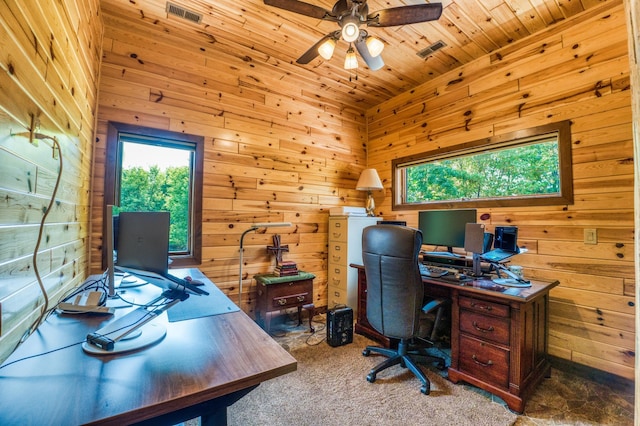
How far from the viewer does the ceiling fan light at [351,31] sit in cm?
190

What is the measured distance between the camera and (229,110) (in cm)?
305

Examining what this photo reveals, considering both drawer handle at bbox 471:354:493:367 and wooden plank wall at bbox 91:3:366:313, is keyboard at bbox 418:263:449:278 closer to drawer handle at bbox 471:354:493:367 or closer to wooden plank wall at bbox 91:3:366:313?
drawer handle at bbox 471:354:493:367

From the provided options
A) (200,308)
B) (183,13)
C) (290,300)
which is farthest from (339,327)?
(183,13)

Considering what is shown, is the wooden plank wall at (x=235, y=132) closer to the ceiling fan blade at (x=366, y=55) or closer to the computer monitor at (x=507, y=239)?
the ceiling fan blade at (x=366, y=55)

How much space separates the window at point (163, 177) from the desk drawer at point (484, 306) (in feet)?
7.89

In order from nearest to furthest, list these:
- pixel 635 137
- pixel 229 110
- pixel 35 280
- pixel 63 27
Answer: pixel 635 137 < pixel 35 280 < pixel 63 27 < pixel 229 110

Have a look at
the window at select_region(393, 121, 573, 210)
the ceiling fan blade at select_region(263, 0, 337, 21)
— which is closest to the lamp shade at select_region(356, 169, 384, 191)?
the window at select_region(393, 121, 573, 210)

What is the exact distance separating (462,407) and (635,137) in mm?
1735

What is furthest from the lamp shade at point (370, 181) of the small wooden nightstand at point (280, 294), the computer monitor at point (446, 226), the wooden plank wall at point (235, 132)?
the small wooden nightstand at point (280, 294)

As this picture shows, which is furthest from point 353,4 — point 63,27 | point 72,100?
point 72,100

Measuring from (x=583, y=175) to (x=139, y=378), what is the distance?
10.2ft

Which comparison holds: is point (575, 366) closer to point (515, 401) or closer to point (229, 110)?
point (515, 401)

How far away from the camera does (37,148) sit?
3.79 ft

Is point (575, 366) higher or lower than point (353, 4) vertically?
lower
